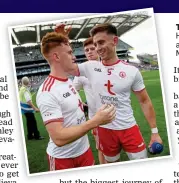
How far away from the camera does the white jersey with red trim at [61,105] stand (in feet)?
9.30

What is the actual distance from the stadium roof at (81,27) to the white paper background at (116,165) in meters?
0.06

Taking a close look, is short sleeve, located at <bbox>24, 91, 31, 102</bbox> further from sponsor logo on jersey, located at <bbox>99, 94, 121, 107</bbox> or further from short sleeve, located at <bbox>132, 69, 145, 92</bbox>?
short sleeve, located at <bbox>132, 69, 145, 92</bbox>

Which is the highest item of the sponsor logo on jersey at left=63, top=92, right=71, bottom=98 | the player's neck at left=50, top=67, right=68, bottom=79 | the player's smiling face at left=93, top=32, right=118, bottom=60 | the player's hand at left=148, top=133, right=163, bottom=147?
the player's smiling face at left=93, top=32, right=118, bottom=60

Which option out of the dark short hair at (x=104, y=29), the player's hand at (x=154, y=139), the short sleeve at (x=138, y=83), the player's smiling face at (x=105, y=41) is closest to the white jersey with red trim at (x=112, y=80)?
the short sleeve at (x=138, y=83)

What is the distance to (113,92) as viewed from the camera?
2.91 meters

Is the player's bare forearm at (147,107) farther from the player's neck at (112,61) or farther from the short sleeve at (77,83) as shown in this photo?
the short sleeve at (77,83)

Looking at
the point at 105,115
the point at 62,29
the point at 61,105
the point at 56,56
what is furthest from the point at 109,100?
the point at 62,29

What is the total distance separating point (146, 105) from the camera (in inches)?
116

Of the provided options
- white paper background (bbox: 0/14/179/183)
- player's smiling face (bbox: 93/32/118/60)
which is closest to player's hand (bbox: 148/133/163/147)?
white paper background (bbox: 0/14/179/183)

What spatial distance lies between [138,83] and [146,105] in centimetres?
17

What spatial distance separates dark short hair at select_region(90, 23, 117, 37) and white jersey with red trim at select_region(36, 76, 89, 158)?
38 centimetres

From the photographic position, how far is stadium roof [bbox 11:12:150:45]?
2.86m
